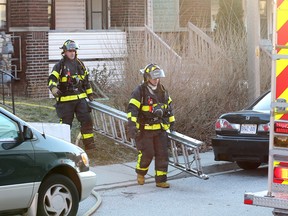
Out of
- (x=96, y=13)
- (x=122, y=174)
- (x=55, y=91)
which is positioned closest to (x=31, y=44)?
(x=96, y=13)

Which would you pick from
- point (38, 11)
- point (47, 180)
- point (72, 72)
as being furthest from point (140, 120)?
point (38, 11)

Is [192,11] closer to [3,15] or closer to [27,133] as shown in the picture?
[3,15]

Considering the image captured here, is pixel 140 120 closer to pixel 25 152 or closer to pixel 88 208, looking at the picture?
pixel 88 208

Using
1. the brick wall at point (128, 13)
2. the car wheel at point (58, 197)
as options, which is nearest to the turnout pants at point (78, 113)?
the car wheel at point (58, 197)

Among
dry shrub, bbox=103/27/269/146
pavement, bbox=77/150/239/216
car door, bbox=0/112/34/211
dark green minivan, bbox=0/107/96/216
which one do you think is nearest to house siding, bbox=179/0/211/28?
dry shrub, bbox=103/27/269/146

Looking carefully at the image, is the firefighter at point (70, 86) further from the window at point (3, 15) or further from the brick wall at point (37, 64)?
the window at point (3, 15)

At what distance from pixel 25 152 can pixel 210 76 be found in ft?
26.2

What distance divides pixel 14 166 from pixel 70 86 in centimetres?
483

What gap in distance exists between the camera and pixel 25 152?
7.75m

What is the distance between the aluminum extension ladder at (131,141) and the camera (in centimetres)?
1105

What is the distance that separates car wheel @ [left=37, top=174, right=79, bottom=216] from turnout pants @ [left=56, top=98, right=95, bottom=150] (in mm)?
4191

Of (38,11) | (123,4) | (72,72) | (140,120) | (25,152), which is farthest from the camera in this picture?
(123,4)

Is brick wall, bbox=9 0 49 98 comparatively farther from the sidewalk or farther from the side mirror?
the side mirror

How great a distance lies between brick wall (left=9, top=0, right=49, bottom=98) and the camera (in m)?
18.8
